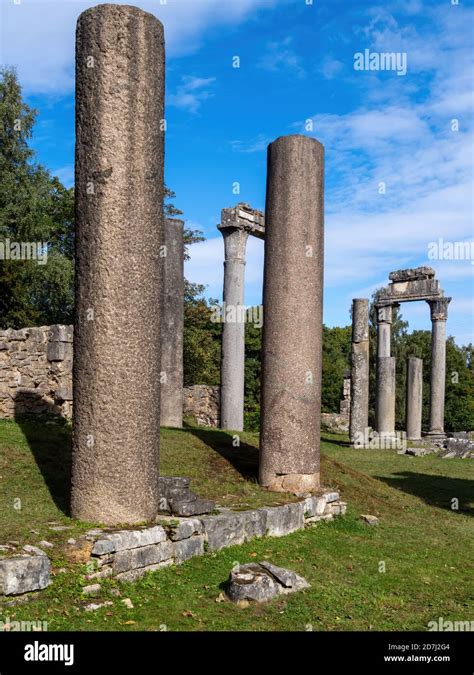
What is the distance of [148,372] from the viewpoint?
24.2 ft

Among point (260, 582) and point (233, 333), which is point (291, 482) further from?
point (233, 333)

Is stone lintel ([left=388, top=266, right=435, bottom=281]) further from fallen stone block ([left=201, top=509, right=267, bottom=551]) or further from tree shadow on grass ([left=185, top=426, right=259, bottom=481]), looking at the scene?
fallen stone block ([left=201, top=509, right=267, bottom=551])

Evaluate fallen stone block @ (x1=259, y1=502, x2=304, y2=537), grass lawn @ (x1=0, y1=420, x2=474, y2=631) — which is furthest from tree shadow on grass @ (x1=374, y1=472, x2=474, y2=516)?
fallen stone block @ (x1=259, y1=502, x2=304, y2=537)

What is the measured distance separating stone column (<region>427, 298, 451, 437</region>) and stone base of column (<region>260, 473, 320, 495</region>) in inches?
810

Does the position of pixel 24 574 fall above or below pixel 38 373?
below

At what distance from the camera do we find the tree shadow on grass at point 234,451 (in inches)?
444

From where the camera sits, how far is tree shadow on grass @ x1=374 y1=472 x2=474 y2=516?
12.9 meters

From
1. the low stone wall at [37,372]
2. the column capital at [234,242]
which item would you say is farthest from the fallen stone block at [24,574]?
the column capital at [234,242]

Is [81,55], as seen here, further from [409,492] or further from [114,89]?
[409,492]

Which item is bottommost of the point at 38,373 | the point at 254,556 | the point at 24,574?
the point at 254,556

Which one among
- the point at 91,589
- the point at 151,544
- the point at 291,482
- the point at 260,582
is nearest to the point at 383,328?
the point at 291,482

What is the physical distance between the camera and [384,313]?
30656 millimetres

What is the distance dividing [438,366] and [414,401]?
6.65 ft

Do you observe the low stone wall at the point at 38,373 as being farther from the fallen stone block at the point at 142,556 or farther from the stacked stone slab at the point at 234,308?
the fallen stone block at the point at 142,556
